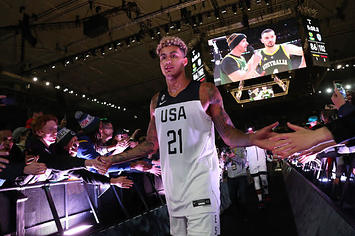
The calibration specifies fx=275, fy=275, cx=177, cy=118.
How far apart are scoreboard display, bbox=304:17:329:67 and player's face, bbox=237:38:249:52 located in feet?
6.66

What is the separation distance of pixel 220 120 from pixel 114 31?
10249 mm

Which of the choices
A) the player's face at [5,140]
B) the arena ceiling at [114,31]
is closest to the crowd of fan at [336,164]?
the player's face at [5,140]

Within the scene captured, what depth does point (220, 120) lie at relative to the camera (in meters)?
2.40

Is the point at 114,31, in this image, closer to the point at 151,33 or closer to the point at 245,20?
the point at 151,33

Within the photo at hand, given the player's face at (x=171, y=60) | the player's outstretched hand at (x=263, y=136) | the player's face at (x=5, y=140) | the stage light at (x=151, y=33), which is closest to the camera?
the player's outstretched hand at (x=263, y=136)

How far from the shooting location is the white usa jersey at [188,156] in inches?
86.0

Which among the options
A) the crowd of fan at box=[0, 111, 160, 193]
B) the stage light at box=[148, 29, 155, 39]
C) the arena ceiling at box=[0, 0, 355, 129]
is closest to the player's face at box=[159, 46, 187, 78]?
the crowd of fan at box=[0, 111, 160, 193]

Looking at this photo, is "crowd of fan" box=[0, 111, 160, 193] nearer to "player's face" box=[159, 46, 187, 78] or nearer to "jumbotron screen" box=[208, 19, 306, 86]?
"player's face" box=[159, 46, 187, 78]

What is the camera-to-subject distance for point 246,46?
9.99 m

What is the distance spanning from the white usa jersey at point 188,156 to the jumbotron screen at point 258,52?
26.1ft

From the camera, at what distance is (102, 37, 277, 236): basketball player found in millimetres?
2154

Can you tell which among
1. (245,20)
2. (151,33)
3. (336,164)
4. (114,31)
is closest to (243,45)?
(245,20)

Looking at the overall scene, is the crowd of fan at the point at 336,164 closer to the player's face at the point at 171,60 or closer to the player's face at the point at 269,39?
the player's face at the point at 171,60

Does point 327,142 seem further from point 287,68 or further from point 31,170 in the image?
point 287,68
